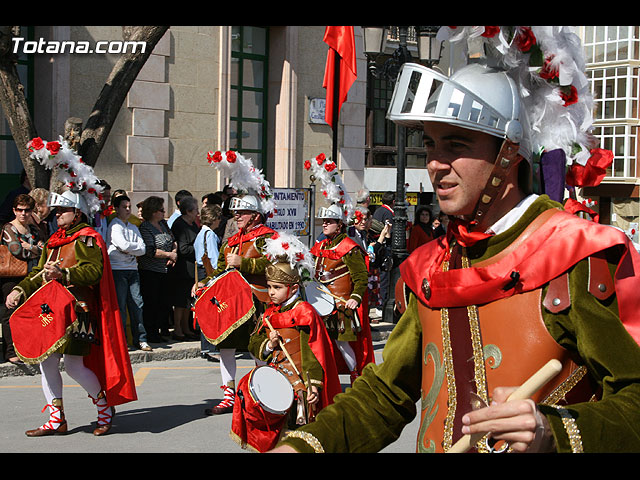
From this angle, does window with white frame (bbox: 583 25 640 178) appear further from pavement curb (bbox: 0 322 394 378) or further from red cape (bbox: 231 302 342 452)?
red cape (bbox: 231 302 342 452)

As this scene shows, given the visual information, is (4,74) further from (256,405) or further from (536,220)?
(536,220)

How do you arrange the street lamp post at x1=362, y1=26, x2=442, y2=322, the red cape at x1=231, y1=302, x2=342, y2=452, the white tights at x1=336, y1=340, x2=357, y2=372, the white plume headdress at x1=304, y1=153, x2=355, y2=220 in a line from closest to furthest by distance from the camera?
the red cape at x1=231, y1=302, x2=342, y2=452 → the white tights at x1=336, y1=340, x2=357, y2=372 → the white plume headdress at x1=304, y1=153, x2=355, y2=220 → the street lamp post at x1=362, y1=26, x2=442, y2=322

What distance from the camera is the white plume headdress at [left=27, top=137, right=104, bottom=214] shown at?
310 inches

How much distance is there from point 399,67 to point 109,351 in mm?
8049

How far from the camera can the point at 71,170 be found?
26.0ft

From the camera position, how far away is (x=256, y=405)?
19.9ft

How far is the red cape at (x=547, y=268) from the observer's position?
2.33 meters

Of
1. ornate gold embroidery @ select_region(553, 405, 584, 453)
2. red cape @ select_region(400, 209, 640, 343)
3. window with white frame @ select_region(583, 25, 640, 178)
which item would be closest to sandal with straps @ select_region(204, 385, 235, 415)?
red cape @ select_region(400, 209, 640, 343)

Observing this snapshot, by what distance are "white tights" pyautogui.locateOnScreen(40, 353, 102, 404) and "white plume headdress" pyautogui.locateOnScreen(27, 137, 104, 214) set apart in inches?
52.8

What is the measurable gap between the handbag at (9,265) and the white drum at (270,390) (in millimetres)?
4844

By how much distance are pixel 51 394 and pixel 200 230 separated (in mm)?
4799

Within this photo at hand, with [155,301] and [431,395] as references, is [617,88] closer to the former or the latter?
[155,301]
